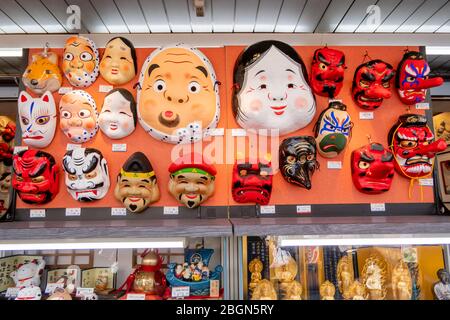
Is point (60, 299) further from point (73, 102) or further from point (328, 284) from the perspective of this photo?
point (328, 284)

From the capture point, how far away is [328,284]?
81.3 inches

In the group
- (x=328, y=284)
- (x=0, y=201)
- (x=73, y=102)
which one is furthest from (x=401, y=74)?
(x=0, y=201)

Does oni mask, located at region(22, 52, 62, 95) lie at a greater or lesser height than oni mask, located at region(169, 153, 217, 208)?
greater

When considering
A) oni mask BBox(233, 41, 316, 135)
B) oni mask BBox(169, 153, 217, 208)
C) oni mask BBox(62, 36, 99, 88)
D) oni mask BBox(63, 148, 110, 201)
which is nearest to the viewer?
oni mask BBox(169, 153, 217, 208)

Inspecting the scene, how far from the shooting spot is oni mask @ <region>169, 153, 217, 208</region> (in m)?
2.31

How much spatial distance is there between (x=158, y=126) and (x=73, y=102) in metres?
0.65

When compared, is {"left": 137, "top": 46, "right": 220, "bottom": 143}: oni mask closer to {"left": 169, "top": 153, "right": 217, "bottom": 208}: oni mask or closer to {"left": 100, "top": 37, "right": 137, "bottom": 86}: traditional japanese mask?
{"left": 100, "top": 37, "right": 137, "bottom": 86}: traditional japanese mask

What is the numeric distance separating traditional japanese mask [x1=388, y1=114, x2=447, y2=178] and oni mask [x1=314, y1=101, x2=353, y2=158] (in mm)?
384

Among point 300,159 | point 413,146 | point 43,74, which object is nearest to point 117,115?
point 43,74

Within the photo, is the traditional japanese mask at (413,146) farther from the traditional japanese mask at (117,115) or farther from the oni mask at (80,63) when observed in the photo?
the oni mask at (80,63)

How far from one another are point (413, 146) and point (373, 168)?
36 centimetres

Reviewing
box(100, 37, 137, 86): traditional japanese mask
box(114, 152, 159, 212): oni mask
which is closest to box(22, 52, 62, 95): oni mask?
box(100, 37, 137, 86): traditional japanese mask

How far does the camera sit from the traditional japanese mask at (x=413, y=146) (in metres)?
2.54

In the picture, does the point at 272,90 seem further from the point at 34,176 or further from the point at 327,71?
the point at 34,176
